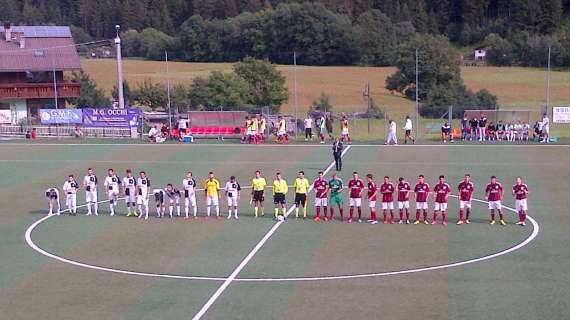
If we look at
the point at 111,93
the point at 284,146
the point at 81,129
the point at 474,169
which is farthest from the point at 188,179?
the point at 111,93

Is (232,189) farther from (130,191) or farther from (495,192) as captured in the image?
(495,192)

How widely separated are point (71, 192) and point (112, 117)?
2574 cm

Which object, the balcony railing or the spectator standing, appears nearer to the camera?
the spectator standing

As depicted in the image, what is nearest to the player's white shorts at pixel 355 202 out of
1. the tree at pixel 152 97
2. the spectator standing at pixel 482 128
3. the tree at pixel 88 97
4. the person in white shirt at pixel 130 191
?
the person in white shirt at pixel 130 191

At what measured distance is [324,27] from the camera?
11344cm

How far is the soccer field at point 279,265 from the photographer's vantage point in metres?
17.6

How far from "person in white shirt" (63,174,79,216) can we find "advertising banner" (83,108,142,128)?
2436cm

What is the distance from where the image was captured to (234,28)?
11500 centimetres

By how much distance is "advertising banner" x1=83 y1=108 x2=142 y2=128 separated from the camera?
2077 inches

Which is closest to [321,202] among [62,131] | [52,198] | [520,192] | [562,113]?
[520,192]

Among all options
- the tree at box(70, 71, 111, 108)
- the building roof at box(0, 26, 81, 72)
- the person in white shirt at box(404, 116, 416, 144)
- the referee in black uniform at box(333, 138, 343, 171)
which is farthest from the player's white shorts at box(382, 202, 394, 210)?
the tree at box(70, 71, 111, 108)

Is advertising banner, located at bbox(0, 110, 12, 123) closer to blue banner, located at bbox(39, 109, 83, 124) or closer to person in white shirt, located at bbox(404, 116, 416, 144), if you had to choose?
blue banner, located at bbox(39, 109, 83, 124)

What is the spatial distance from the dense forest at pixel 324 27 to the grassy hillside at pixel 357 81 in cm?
451

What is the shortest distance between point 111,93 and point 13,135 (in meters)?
31.7
